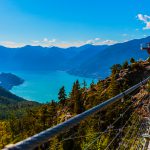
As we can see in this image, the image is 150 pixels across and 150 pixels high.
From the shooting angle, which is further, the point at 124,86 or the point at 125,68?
the point at 125,68

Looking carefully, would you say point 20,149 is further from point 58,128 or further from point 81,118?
point 81,118

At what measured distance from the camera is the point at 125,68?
58438 mm

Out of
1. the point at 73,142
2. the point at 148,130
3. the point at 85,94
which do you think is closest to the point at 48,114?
the point at 85,94

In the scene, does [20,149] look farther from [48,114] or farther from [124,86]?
[48,114]

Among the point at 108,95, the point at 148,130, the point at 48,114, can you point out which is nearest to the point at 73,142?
the point at 108,95

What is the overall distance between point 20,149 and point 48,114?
69.1 metres

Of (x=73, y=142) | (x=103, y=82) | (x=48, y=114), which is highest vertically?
(x=103, y=82)

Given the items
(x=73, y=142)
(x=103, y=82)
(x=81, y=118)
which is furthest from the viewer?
(x=103, y=82)

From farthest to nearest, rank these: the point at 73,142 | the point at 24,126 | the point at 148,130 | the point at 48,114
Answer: the point at 24,126, the point at 48,114, the point at 73,142, the point at 148,130

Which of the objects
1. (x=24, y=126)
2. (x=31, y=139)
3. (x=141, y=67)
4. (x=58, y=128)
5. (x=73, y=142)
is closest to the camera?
(x=31, y=139)

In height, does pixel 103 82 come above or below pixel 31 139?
above

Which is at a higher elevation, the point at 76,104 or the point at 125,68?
the point at 125,68

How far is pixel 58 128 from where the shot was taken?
209cm

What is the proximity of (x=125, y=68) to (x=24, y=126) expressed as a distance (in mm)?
37655
